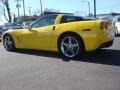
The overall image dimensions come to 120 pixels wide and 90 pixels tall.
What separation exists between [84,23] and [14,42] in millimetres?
3151

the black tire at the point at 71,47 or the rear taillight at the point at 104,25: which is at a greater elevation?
the rear taillight at the point at 104,25

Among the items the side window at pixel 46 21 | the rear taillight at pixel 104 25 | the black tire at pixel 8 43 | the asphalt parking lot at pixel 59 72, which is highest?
the side window at pixel 46 21

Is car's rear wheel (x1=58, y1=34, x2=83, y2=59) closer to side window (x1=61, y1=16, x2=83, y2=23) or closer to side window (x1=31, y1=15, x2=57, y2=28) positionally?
side window (x1=61, y1=16, x2=83, y2=23)

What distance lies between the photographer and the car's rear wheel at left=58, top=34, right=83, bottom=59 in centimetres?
812

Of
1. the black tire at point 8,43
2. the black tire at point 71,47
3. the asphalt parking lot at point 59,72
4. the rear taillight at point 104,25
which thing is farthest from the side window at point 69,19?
the black tire at point 8,43

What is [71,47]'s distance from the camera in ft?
27.3

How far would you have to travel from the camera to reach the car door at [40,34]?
882 cm

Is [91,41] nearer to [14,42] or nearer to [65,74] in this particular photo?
[65,74]

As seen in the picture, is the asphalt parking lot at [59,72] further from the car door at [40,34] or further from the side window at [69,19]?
the side window at [69,19]

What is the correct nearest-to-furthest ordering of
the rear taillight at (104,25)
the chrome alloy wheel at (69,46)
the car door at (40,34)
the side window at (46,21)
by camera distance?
the rear taillight at (104,25) → the chrome alloy wheel at (69,46) → the car door at (40,34) → the side window at (46,21)

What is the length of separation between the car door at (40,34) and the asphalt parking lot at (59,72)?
1.12ft

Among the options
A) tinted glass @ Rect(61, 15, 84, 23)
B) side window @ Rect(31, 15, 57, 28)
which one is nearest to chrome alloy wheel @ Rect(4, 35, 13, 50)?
side window @ Rect(31, 15, 57, 28)

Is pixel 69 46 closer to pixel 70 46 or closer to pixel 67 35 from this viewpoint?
pixel 70 46

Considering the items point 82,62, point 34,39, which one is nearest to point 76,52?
point 82,62
